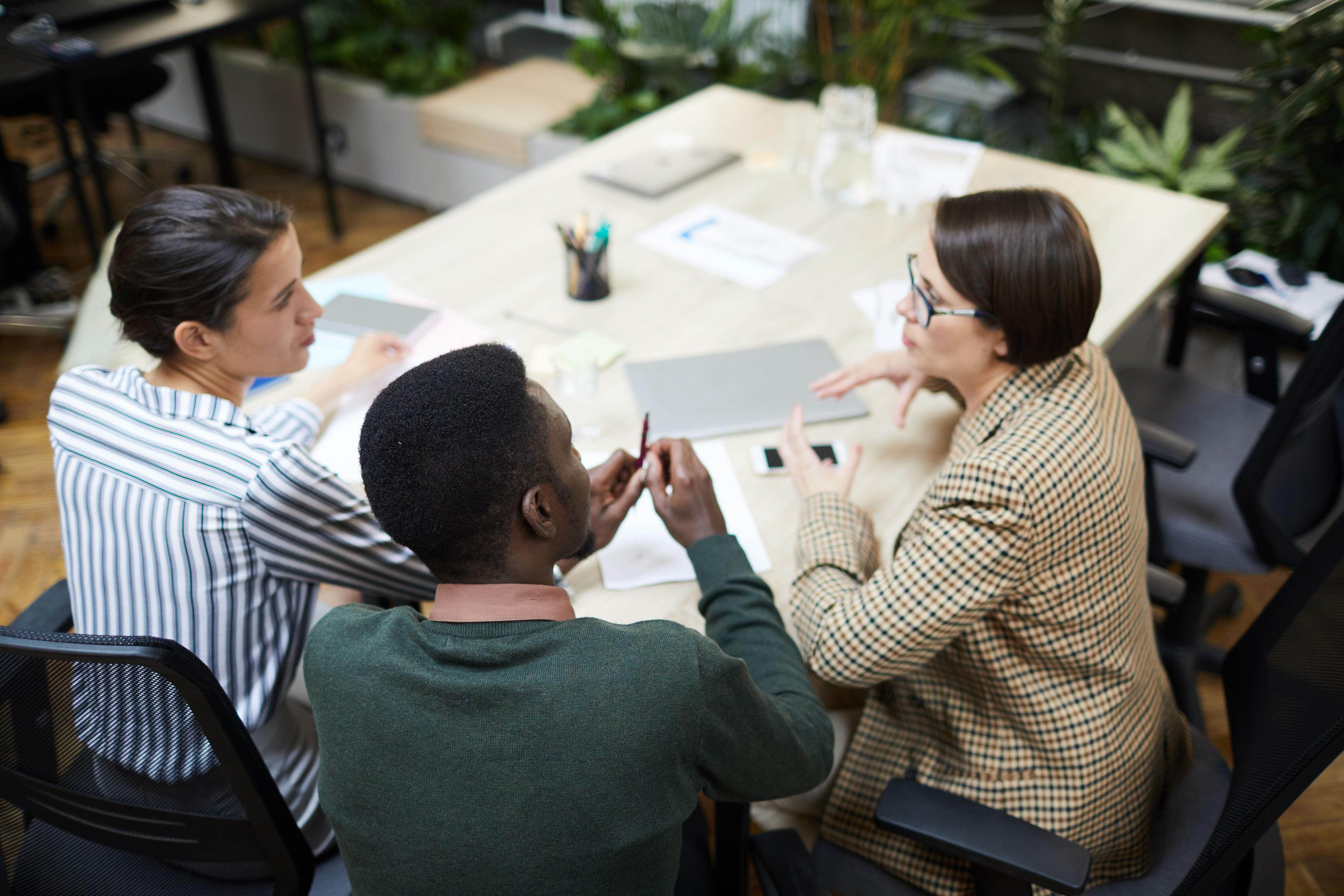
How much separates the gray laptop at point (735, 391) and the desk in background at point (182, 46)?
2.38m

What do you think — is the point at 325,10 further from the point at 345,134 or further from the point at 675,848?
the point at 675,848

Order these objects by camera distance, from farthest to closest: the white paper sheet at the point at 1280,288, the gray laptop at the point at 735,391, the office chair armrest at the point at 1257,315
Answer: the white paper sheet at the point at 1280,288, the office chair armrest at the point at 1257,315, the gray laptop at the point at 735,391

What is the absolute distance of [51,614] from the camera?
4.77 ft

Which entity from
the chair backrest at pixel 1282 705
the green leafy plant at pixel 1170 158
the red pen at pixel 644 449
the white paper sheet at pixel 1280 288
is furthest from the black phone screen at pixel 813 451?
the green leafy plant at pixel 1170 158

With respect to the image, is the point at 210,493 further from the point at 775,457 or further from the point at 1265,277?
the point at 1265,277

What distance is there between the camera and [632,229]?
2.28 m

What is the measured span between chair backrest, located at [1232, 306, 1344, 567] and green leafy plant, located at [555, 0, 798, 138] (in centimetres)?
246

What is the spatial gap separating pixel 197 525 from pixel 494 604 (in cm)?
50

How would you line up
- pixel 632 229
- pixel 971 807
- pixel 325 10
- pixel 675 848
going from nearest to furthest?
pixel 675 848
pixel 971 807
pixel 632 229
pixel 325 10

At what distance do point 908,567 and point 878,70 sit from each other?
2.92 metres

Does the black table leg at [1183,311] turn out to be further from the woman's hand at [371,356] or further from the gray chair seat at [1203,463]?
the woman's hand at [371,356]

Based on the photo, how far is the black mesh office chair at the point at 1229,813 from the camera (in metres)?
1.01

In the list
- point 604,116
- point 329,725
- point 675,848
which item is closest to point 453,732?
point 329,725

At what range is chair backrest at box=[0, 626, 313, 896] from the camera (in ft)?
3.16
